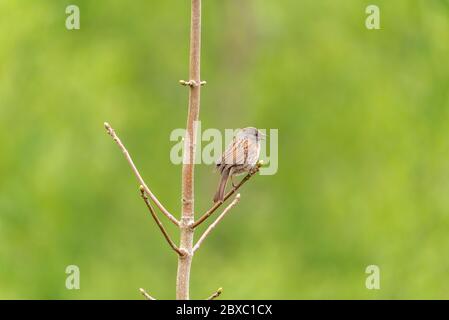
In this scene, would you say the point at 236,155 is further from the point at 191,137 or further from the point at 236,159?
the point at 191,137

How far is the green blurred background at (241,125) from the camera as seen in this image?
1111 cm

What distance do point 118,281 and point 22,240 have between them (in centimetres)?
206

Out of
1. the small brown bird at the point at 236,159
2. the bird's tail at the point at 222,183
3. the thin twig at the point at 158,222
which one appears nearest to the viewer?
the thin twig at the point at 158,222

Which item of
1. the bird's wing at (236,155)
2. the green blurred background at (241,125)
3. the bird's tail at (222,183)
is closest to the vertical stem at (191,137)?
the bird's tail at (222,183)

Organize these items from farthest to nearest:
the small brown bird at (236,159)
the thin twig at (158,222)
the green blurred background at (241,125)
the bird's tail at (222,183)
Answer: the green blurred background at (241,125) < the small brown bird at (236,159) < the bird's tail at (222,183) < the thin twig at (158,222)

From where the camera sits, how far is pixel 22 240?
11406 mm

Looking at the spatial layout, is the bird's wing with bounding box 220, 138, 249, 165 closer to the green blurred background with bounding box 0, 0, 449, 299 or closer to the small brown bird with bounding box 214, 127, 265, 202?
the small brown bird with bounding box 214, 127, 265, 202

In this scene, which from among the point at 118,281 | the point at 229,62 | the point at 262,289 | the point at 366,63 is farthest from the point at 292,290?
the point at 229,62

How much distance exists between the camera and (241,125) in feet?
46.4

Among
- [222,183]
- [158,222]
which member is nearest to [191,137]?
[158,222]

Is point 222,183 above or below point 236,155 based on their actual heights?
below

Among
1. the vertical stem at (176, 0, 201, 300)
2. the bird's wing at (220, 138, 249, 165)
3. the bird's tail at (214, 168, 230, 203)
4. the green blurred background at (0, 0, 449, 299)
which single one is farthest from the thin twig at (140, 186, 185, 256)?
the green blurred background at (0, 0, 449, 299)

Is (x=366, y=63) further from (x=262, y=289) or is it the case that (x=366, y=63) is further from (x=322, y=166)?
(x=262, y=289)

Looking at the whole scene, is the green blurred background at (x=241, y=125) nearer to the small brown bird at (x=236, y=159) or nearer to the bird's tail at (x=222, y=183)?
the small brown bird at (x=236, y=159)
